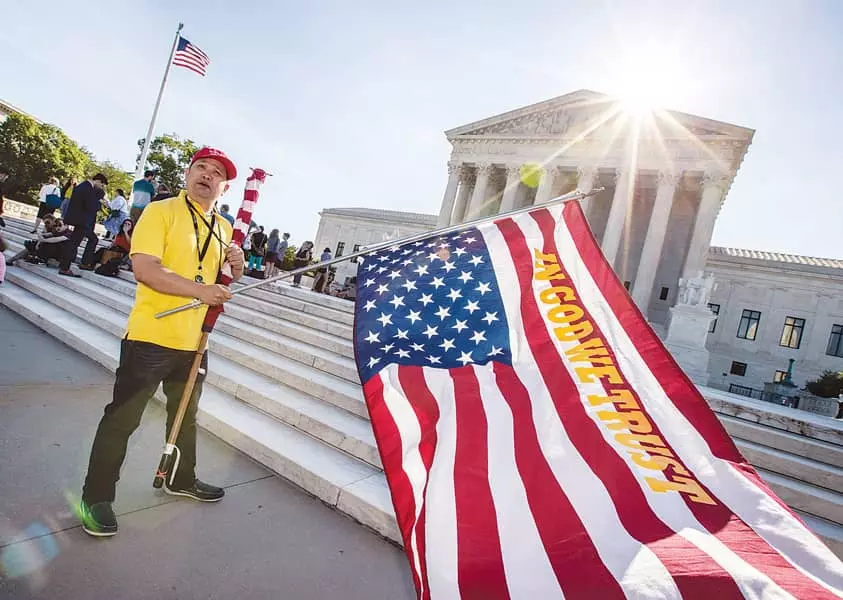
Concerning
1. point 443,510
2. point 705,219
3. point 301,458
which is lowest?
point 301,458

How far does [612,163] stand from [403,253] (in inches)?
1066

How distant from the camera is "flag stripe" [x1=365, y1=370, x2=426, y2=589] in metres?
1.68

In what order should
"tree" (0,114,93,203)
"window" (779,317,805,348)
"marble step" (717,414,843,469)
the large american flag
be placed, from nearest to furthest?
the large american flag < "marble step" (717,414,843,469) < "window" (779,317,805,348) < "tree" (0,114,93,203)

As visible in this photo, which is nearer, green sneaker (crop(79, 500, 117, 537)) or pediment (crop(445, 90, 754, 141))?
green sneaker (crop(79, 500, 117, 537))

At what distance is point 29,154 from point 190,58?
40834 millimetres

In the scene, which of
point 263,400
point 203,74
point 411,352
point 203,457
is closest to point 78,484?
point 203,457

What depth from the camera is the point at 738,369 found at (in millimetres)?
28016

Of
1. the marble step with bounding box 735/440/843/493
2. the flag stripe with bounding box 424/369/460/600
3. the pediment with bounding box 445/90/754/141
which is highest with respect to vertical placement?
the pediment with bounding box 445/90/754/141

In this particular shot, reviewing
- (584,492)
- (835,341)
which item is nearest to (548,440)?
(584,492)

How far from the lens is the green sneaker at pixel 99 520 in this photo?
7.04 feet

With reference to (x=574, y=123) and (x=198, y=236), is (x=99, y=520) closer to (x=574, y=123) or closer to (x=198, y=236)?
(x=198, y=236)

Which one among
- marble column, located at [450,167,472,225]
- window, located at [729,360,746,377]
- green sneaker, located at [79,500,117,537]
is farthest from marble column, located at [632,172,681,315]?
green sneaker, located at [79,500,117,537]

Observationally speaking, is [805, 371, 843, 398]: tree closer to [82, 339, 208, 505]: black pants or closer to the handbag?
[82, 339, 208, 505]: black pants

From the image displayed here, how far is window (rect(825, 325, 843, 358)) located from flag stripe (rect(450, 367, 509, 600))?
34667mm
